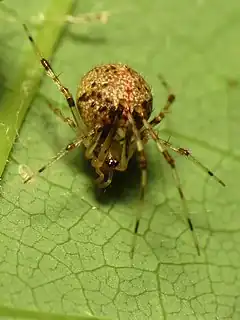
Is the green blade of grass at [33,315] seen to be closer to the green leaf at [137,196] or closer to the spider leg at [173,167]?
the green leaf at [137,196]

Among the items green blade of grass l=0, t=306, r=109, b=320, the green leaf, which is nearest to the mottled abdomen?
Answer: the green leaf

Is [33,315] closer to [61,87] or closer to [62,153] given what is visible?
[62,153]

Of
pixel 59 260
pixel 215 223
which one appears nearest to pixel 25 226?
pixel 59 260

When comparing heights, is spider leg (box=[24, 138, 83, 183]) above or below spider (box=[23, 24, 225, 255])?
below

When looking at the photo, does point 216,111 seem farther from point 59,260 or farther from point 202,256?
point 59,260

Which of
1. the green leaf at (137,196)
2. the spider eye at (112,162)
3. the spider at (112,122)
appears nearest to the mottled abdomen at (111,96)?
the spider at (112,122)

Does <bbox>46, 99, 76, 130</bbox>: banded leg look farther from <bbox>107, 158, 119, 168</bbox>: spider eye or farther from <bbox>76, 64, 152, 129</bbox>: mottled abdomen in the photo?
<bbox>107, 158, 119, 168</bbox>: spider eye

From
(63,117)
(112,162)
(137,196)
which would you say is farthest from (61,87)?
(137,196)
